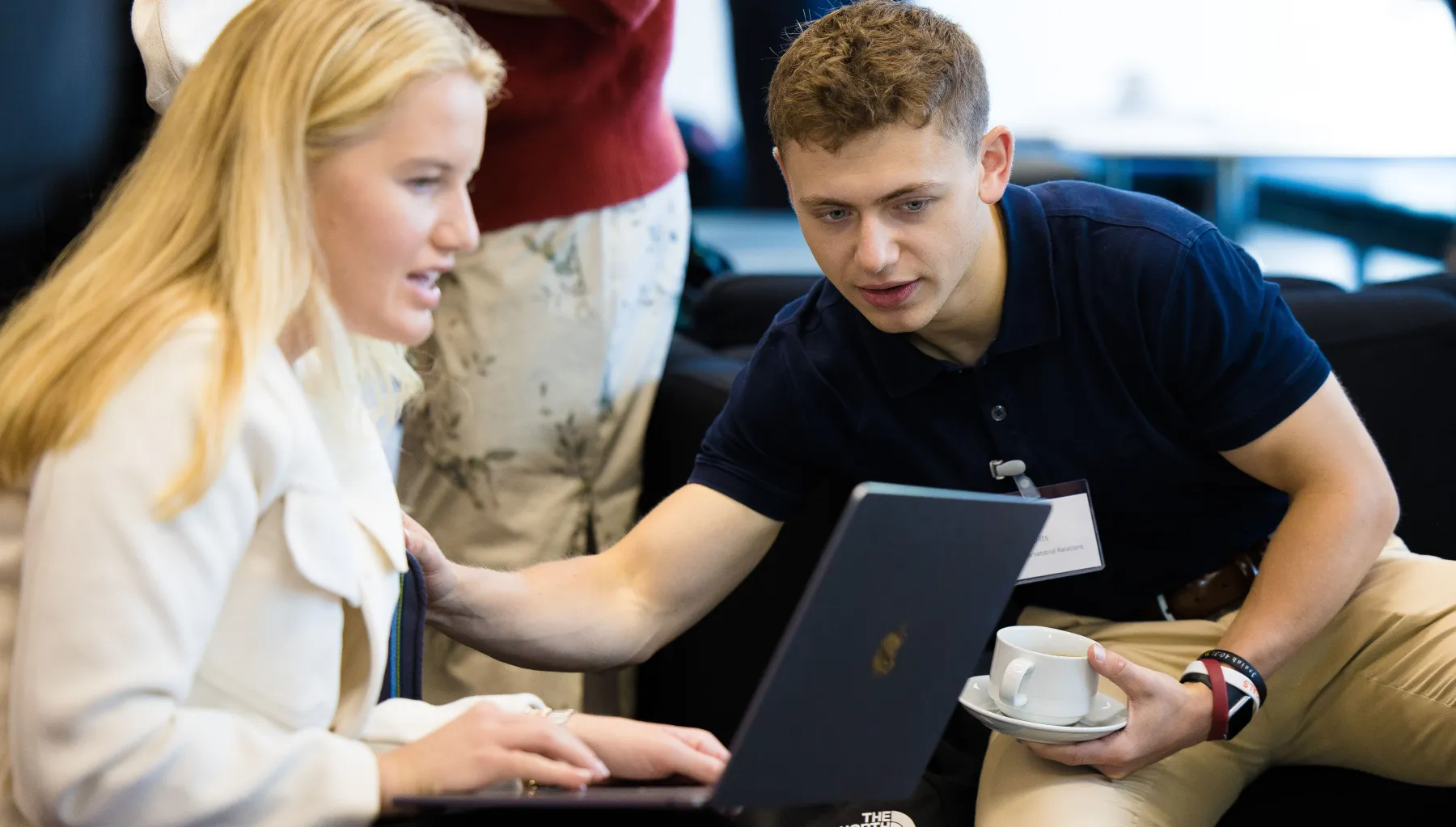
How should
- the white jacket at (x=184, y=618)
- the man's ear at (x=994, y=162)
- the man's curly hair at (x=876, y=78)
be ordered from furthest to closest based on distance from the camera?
the man's ear at (x=994, y=162) < the man's curly hair at (x=876, y=78) < the white jacket at (x=184, y=618)

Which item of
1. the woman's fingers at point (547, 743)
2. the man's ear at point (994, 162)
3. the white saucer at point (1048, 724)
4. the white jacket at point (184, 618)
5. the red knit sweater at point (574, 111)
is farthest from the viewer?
the red knit sweater at point (574, 111)

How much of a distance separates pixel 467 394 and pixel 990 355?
70 centimetres

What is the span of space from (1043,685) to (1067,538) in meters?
0.29

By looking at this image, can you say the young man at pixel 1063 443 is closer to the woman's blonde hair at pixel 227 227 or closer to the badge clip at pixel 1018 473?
the badge clip at pixel 1018 473

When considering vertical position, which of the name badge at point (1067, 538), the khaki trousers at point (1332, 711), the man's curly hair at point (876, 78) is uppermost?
the man's curly hair at point (876, 78)

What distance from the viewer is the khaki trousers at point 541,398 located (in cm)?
184

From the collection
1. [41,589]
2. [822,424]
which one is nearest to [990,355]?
[822,424]

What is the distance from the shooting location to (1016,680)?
124 cm

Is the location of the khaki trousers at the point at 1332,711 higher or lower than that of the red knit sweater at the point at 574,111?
lower

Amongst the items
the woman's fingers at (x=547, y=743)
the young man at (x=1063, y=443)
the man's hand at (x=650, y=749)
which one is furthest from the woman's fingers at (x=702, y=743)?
the young man at (x=1063, y=443)

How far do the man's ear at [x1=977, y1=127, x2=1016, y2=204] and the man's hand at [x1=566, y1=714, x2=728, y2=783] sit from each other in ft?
2.21

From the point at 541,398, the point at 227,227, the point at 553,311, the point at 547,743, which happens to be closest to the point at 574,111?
the point at 553,311

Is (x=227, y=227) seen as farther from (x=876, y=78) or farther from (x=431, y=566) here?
(x=876, y=78)

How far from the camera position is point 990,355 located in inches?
58.0
